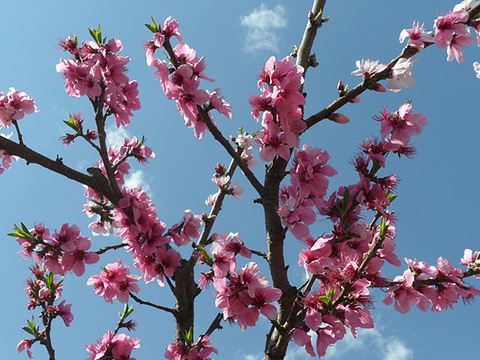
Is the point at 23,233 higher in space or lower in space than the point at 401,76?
lower

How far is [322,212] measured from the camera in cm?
269

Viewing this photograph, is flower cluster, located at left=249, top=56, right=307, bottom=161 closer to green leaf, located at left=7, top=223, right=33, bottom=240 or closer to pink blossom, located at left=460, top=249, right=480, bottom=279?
pink blossom, located at left=460, top=249, right=480, bottom=279

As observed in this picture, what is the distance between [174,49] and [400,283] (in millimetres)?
2535

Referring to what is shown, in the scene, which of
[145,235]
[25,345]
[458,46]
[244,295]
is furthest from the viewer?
[25,345]

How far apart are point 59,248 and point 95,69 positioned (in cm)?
165

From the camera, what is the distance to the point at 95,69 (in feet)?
11.4

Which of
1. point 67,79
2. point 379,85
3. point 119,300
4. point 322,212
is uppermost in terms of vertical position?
point 67,79

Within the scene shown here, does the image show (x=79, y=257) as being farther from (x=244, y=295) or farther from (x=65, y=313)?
(x=244, y=295)

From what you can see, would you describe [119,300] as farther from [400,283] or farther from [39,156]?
[400,283]

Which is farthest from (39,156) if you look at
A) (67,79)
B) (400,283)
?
(400,283)

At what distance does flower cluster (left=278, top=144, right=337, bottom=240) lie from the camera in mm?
2773

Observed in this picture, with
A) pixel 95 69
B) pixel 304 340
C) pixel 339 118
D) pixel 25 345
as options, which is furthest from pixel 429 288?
pixel 25 345

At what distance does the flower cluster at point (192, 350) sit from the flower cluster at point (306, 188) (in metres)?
1.39

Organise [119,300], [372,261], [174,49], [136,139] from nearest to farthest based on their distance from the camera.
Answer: [372,261] < [174,49] < [119,300] < [136,139]
